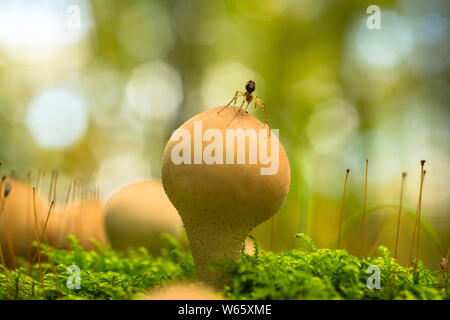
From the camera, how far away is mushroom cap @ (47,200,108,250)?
2.35 meters

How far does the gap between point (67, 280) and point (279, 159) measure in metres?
0.81

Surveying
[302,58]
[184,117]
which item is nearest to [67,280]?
[184,117]

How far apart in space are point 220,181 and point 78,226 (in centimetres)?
196

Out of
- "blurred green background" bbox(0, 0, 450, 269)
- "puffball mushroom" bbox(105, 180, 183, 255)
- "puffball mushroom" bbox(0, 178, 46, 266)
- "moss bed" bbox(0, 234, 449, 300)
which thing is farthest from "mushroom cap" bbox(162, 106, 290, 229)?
"blurred green background" bbox(0, 0, 450, 269)

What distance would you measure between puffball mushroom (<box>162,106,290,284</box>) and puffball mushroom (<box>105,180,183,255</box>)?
1.33m

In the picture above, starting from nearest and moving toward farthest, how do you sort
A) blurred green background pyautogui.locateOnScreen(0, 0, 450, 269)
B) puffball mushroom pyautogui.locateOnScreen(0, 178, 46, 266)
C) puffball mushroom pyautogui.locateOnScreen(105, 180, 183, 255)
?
puffball mushroom pyautogui.locateOnScreen(0, 178, 46, 266), puffball mushroom pyautogui.locateOnScreen(105, 180, 183, 255), blurred green background pyautogui.locateOnScreen(0, 0, 450, 269)

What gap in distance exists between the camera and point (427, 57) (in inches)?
199

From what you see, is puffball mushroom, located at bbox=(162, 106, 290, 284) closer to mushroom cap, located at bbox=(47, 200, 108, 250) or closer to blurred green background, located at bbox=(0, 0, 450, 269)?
mushroom cap, located at bbox=(47, 200, 108, 250)

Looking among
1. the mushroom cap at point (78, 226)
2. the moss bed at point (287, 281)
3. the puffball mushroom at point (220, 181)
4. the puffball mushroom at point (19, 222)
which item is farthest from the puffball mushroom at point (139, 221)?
the puffball mushroom at point (220, 181)

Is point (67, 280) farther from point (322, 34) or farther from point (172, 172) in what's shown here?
point (322, 34)

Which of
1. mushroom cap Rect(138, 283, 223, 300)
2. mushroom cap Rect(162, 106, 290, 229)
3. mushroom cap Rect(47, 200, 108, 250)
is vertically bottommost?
mushroom cap Rect(47, 200, 108, 250)

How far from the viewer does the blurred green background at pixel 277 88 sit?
4.86 meters

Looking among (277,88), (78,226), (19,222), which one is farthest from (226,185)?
(277,88)

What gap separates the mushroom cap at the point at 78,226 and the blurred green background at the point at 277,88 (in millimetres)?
996
